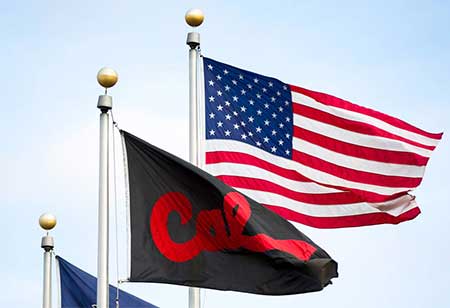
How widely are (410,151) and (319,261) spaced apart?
5.52 meters

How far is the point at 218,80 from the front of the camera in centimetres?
1733

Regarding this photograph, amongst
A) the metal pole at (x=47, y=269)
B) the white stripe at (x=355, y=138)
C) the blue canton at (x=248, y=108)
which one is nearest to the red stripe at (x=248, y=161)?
the blue canton at (x=248, y=108)

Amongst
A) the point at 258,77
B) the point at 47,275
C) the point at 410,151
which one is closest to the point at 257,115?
the point at 258,77

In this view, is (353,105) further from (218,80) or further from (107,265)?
(107,265)

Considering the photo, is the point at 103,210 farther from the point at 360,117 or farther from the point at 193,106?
the point at 360,117

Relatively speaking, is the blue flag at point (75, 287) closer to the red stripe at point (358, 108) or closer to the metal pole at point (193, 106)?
the metal pole at point (193, 106)

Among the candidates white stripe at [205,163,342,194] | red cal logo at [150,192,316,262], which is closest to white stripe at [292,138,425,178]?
white stripe at [205,163,342,194]

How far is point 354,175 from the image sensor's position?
59.6 ft

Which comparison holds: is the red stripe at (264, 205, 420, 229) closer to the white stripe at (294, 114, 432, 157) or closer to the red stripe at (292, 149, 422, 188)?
the red stripe at (292, 149, 422, 188)

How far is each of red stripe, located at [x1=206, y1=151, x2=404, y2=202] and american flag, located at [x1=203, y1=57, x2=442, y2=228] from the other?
0.05ft

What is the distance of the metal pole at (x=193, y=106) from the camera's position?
1468 cm

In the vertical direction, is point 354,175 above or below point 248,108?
below

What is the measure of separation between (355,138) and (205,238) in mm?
5568

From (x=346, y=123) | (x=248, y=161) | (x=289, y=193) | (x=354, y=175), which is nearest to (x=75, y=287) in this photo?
(x=248, y=161)
